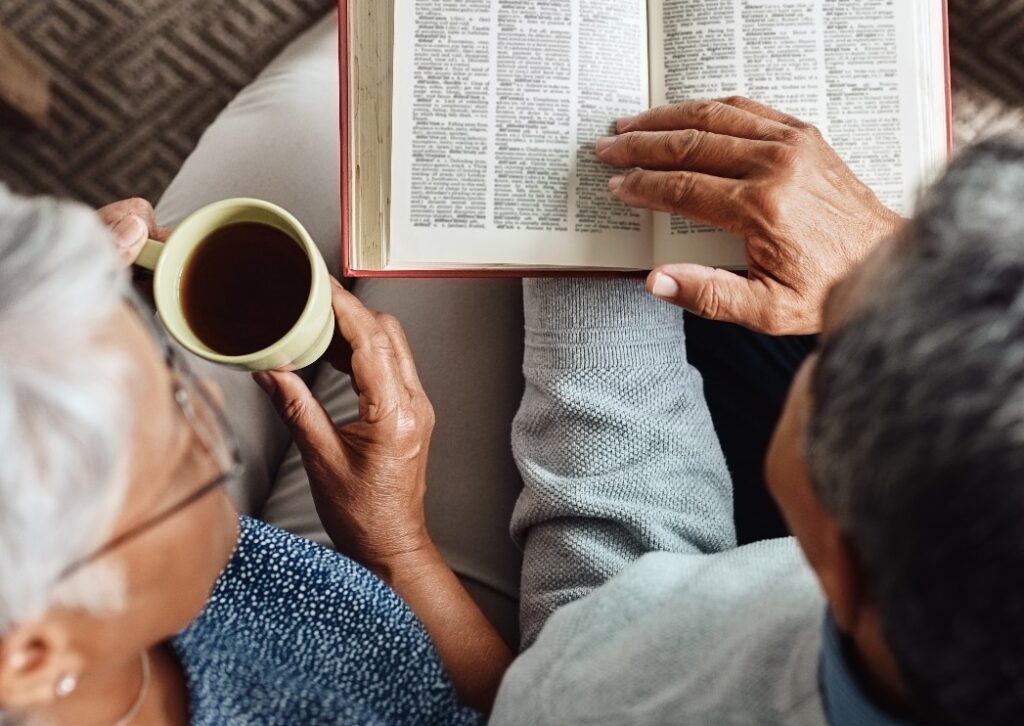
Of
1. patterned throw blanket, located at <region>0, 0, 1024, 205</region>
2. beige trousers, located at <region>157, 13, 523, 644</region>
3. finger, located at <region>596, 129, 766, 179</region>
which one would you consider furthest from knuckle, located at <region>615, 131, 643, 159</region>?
patterned throw blanket, located at <region>0, 0, 1024, 205</region>

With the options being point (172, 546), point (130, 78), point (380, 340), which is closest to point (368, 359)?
point (380, 340)

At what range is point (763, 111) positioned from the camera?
0.72 metres

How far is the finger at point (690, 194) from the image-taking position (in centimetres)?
69

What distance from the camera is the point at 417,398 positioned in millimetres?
769

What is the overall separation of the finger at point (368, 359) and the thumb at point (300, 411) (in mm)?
37

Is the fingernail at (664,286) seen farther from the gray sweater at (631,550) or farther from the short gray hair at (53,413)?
the short gray hair at (53,413)

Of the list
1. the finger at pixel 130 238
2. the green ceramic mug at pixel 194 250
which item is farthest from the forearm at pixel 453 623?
the finger at pixel 130 238

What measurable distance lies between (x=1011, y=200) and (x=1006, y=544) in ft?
0.44

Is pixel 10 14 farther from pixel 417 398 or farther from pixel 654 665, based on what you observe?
pixel 654 665

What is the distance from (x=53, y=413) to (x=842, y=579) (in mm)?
375

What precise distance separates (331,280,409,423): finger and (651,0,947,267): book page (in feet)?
1.13

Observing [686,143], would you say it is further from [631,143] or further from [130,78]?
[130,78]

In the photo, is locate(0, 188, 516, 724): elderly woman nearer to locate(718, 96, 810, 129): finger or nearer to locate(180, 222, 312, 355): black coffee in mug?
locate(180, 222, 312, 355): black coffee in mug

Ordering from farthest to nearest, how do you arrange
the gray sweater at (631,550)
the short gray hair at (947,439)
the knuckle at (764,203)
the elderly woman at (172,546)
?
the knuckle at (764,203), the gray sweater at (631,550), the elderly woman at (172,546), the short gray hair at (947,439)
